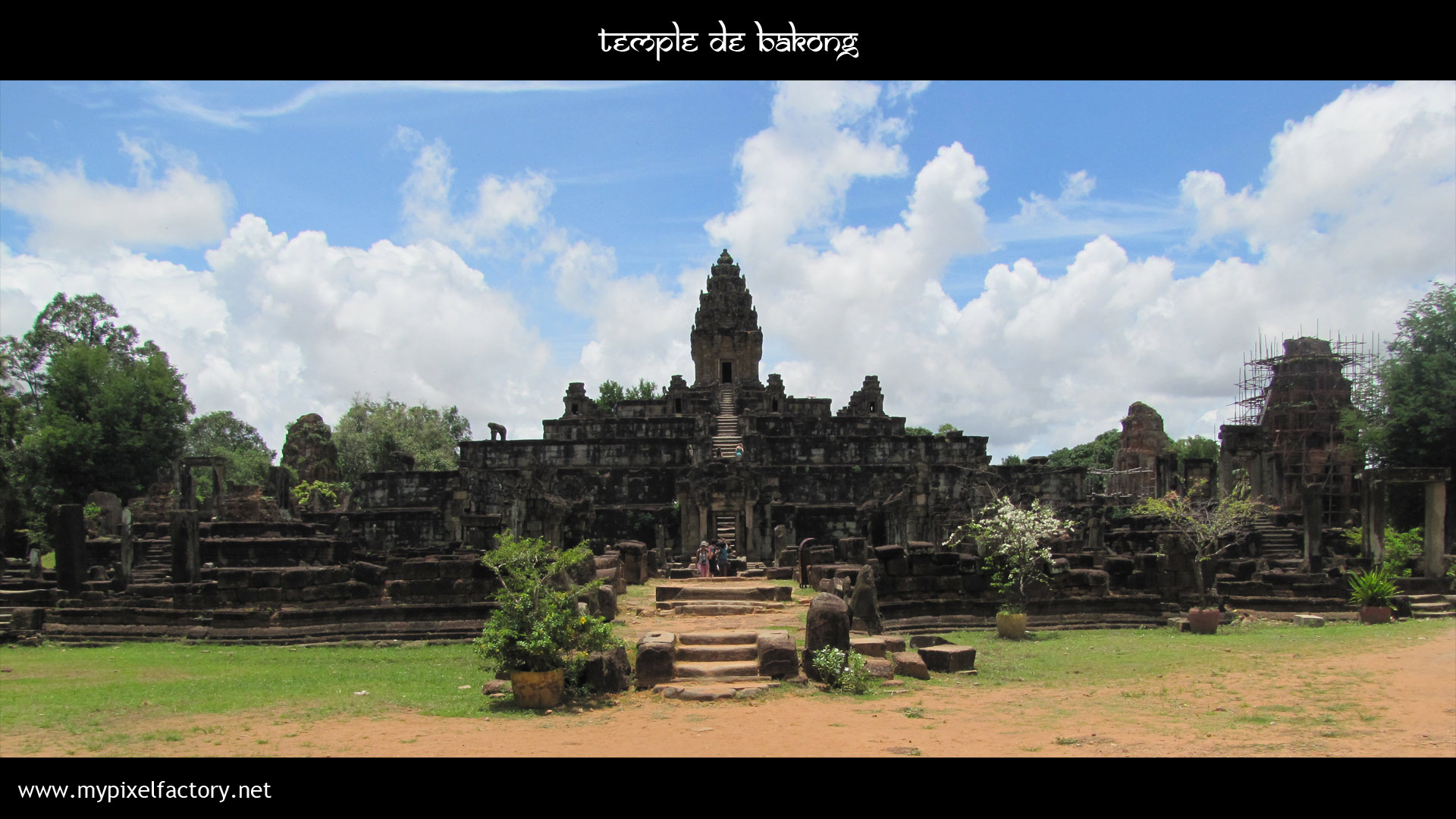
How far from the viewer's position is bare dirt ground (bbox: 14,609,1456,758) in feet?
22.8

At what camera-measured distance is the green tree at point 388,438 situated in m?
51.6

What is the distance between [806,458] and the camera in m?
A: 32.9

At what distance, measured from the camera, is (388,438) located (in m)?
52.1

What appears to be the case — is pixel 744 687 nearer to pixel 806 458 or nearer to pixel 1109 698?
pixel 1109 698

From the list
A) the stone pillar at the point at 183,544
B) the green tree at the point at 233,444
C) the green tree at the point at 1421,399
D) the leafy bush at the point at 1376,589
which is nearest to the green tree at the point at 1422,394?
the green tree at the point at 1421,399

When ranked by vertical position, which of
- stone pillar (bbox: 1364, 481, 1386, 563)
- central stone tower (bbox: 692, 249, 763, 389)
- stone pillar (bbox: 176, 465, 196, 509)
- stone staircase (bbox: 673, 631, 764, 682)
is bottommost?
stone staircase (bbox: 673, 631, 764, 682)

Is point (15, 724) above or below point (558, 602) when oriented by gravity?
below

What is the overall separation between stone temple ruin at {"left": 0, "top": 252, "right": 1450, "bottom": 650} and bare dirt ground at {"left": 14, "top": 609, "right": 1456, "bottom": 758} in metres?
1.66

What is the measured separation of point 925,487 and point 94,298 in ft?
137

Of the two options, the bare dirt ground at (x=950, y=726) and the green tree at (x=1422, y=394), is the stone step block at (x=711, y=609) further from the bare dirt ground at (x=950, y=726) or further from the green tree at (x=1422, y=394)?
the green tree at (x=1422, y=394)

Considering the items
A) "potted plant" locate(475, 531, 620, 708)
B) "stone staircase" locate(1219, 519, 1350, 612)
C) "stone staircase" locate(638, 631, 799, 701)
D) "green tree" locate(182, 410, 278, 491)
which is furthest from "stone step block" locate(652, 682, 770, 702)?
"green tree" locate(182, 410, 278, 491)

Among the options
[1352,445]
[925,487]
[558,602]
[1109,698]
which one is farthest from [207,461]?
[1352,445]

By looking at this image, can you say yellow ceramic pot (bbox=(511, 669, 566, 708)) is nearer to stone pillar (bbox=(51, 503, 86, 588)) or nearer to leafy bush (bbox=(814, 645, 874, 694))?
leafy bush (bbox=(814, 645, 874, 694))
